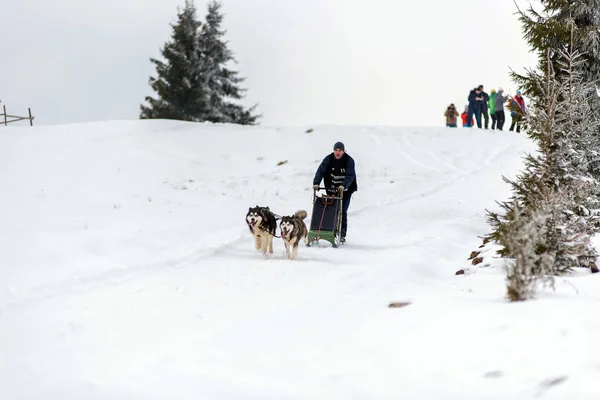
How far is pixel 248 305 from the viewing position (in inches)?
281

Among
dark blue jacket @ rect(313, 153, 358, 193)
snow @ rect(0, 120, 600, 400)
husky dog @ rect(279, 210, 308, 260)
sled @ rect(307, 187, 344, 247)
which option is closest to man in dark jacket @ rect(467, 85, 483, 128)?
snow @ rect(0, 120, 600, 400)

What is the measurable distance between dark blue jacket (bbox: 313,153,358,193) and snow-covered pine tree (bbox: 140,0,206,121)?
24.0m

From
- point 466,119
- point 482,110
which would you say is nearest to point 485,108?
point 482,110

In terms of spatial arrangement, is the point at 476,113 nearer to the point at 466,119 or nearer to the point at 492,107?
the point at 492,107

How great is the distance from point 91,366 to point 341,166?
7473mm

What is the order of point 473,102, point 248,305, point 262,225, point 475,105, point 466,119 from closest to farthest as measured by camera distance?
1. point 248,305
2. point 262,225
3. point 473,102
4. point 475,105
5. point 466,119

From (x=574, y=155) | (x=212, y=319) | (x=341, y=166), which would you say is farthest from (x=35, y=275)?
(x=574, y=155)

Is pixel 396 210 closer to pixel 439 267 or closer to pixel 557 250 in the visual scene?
pixel 439 267

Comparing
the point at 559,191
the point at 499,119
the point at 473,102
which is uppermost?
the point at 473,102

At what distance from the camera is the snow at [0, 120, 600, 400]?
482 centimetres

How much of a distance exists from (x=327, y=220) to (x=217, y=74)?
1008 inches

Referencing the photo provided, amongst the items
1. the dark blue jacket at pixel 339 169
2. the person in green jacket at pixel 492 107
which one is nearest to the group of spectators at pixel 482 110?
the person in green jacket at pixel 492 107

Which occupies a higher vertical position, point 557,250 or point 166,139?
point 166,139

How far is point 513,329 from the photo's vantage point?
5.16 meters
